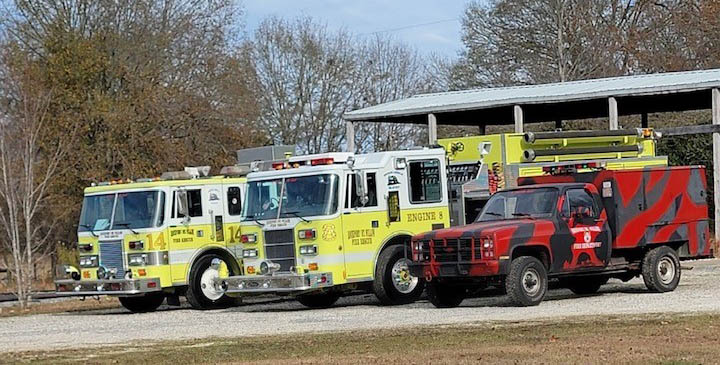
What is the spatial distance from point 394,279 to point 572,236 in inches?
131

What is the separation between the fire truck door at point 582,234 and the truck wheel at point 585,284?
1499 millimetres

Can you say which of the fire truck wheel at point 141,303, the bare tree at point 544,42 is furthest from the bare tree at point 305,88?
the fire truck wheel at point 141,303

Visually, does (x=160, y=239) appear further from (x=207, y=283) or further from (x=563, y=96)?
(x=563, y=96)

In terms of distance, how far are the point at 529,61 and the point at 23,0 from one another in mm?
24548

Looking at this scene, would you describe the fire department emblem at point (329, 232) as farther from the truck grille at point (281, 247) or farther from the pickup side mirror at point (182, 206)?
the pickup side mirror at point (182, 206)

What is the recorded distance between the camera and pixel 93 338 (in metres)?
18.1

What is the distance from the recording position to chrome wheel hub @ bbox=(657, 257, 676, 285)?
68.6ft

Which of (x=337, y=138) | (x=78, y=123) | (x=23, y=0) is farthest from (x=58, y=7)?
(x=337, y=138)

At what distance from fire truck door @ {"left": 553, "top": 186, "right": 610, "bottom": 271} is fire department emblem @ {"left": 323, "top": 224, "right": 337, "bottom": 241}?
3.71 metres

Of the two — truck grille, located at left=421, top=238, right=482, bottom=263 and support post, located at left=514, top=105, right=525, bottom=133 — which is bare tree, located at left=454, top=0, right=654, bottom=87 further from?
truck grille, located at left=421, top=238, right=482, bottom=263

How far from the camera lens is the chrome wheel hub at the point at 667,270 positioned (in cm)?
2091

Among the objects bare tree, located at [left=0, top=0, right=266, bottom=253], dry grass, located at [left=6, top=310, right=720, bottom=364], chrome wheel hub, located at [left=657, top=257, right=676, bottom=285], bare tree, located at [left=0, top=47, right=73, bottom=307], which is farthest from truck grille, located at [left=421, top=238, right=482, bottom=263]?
bare tree, located at [left=0, top=0, right=266, bottom=253]

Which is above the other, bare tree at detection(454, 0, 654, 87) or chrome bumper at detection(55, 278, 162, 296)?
bare tree at detection(454, 0, 654, 87)

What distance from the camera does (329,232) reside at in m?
21.0
